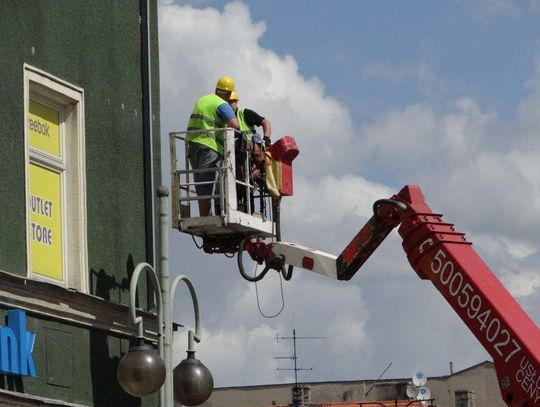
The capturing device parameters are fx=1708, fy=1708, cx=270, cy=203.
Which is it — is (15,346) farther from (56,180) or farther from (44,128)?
(44,128)

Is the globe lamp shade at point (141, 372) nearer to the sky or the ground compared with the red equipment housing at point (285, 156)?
nearer to the ground

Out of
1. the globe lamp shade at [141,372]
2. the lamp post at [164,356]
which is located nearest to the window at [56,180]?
the lamp post at [164,356]

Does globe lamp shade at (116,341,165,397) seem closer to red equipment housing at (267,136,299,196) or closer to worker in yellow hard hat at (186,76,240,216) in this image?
worker in yellow hard hat at (186,76,240,216)

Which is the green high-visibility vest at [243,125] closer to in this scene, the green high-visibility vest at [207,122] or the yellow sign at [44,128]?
the green high-visibility vest at [207,122]

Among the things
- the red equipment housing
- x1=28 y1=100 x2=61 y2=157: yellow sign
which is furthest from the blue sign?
the red equipment housing

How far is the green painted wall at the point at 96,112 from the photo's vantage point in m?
16.7

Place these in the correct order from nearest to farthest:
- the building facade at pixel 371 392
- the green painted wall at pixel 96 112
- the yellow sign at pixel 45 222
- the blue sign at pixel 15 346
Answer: the blue sign at pixel 15 346
the green painted wall at pixel 96 112
the yellow sign at pixel 45 222
the building facade at pixel 371 392

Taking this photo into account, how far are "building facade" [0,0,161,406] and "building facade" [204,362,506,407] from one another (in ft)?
129

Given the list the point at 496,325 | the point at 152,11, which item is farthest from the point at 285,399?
Result: the point at 496,325

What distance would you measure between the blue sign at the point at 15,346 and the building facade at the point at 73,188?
0.01 meters

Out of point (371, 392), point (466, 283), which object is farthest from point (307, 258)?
point (371, 392)

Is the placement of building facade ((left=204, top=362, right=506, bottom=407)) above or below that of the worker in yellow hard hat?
above

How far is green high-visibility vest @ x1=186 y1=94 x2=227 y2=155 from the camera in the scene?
18719mm

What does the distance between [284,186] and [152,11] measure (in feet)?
8.60
